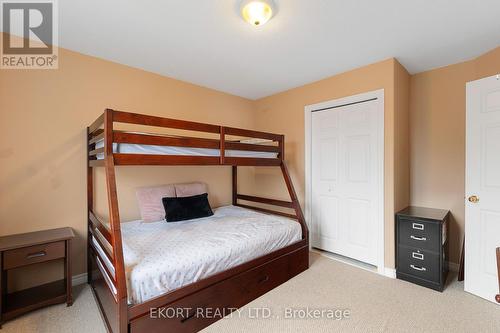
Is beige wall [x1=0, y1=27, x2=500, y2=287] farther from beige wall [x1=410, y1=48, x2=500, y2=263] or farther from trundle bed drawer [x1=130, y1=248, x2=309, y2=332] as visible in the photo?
trundle bed drawer [x1=130, y1=248, x2=309, y2=332]

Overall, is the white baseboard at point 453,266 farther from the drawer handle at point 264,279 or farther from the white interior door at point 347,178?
the drawer handle at point 264,279

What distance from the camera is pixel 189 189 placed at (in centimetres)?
310

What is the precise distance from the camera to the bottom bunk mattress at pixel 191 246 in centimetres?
151

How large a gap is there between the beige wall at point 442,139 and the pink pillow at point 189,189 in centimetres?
282

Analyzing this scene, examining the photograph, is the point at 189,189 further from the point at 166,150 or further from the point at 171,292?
the point at 171,292

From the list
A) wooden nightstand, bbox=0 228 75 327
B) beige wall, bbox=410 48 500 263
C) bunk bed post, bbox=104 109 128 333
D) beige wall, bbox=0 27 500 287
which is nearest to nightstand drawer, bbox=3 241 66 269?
wooden nightstand, bbox=0 228 75 327

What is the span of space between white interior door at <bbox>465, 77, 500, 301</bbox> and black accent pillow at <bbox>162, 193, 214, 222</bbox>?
276 centimetres

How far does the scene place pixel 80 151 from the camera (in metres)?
2.42

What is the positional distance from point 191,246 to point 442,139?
10.1 ft

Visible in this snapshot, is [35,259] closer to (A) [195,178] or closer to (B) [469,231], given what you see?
(A) [195,178]

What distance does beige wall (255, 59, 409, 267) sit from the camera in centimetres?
252

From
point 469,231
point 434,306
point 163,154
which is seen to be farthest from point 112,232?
point 469,231

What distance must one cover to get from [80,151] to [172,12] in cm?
173

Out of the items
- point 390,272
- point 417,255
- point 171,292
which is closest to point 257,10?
point 171,292
